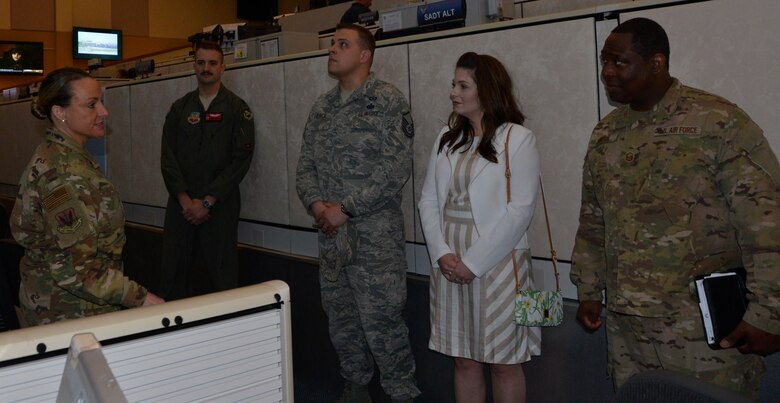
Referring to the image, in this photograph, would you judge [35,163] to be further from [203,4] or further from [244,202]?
[203,4]

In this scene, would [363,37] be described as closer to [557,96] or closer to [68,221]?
[557,96]

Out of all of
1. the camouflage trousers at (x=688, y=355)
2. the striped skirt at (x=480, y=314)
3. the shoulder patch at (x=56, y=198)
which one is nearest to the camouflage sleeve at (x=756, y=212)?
the camouflage trousers at (x=688, y=355)

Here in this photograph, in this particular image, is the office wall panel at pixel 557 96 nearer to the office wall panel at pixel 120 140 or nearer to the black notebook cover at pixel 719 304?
the black notebook cover at pixel 719 304

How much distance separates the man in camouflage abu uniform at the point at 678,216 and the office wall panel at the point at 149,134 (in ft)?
10.2

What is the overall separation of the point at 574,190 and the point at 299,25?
4.45 meters

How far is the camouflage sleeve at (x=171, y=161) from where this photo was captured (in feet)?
11.7

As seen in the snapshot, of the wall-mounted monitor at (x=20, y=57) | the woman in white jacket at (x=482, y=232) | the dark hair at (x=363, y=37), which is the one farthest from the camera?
the wall-mounted monitor at (x=20, y=57)

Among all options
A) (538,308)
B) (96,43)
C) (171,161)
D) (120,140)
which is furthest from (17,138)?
(538,308)

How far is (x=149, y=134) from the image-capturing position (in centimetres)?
452

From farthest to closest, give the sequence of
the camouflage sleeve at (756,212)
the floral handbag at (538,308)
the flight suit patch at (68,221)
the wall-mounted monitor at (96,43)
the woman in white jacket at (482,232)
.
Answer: the wall-mounted monitor at (96,43) < the woman in white jacket at (482,232) < the floral handbag at (538,308) < the flight suit patch at (68,221) < the camouflage sleeve at (756,212)

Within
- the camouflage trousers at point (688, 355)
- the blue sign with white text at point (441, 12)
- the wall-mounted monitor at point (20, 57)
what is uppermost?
the wall-mounted monitor at point (20, 57)

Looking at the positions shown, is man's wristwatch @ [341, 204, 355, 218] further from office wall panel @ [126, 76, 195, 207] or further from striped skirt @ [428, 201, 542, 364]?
office wall panel @ [126, 76, 195, 207]

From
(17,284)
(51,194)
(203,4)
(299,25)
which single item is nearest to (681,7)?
(51,194)

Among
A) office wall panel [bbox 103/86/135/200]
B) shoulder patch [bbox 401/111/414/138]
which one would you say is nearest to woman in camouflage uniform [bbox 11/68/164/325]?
shoulder patch [bbox 401/111/414/138]
